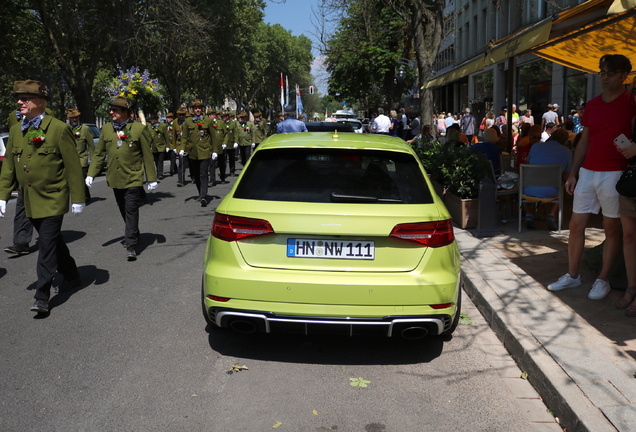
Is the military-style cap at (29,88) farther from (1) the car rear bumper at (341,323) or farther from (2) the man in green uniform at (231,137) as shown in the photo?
(2) the man in green uniform at (231,137)

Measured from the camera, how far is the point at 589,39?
922 cm

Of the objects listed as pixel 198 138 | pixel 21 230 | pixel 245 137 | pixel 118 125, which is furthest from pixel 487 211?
pixel 245 137

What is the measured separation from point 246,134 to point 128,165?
12019mm

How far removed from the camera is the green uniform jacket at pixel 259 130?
1948 cm

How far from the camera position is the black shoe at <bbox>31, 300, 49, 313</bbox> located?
534cm

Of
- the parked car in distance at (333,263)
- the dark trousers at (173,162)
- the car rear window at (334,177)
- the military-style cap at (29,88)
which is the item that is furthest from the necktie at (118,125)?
the dark trousers at (173,162)

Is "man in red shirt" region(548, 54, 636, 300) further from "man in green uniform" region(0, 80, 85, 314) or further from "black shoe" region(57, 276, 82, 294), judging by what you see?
"black shoe" region(57, 276, 82, 294)

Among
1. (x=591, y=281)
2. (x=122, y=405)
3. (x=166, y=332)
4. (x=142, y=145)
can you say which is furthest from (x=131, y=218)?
(x=591, y=281)

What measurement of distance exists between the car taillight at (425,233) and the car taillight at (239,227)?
2.74ft

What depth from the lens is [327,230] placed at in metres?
3.87

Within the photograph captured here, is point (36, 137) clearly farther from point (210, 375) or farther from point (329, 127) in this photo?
point (329, 127)

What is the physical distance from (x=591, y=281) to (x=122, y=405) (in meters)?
4.35

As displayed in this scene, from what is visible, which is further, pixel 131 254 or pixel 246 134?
pixel 246 134

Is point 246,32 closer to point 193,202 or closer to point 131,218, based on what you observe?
point 193,202
